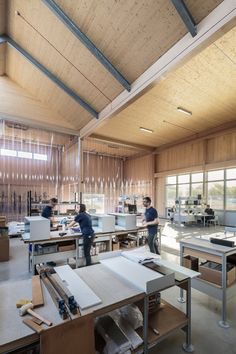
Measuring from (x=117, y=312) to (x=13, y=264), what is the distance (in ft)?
10.9

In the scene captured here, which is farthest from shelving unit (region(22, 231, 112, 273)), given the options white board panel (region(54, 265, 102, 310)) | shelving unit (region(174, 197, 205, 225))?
shelving unit (region(174, 197, 205, 225))

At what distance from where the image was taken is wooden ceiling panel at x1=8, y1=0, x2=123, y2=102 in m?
4.64

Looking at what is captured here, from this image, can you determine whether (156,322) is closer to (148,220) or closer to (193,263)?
(193,263)

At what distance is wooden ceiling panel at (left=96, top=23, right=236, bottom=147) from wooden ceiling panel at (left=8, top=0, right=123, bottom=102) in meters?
1.32

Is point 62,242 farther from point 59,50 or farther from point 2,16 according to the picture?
point 2,16

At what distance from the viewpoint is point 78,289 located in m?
1.42

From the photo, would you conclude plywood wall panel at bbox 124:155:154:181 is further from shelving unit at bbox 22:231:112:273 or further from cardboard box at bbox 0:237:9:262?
cardboard box at bbox 0:237:9:262

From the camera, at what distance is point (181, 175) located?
11273mm

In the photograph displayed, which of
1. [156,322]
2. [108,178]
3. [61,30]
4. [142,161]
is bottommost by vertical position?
[156,322]

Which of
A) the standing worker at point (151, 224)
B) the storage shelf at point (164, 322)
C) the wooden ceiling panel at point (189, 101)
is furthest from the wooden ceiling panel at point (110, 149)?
the storage shelf at point (164, 322)

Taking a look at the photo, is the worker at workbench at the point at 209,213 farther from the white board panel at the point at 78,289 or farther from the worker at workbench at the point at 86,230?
the white board panel at the point at 78,289

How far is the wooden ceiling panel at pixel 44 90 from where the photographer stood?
21.1ft

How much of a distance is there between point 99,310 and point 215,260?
1.64 m

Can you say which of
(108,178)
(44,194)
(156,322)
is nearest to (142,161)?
(108,178)
